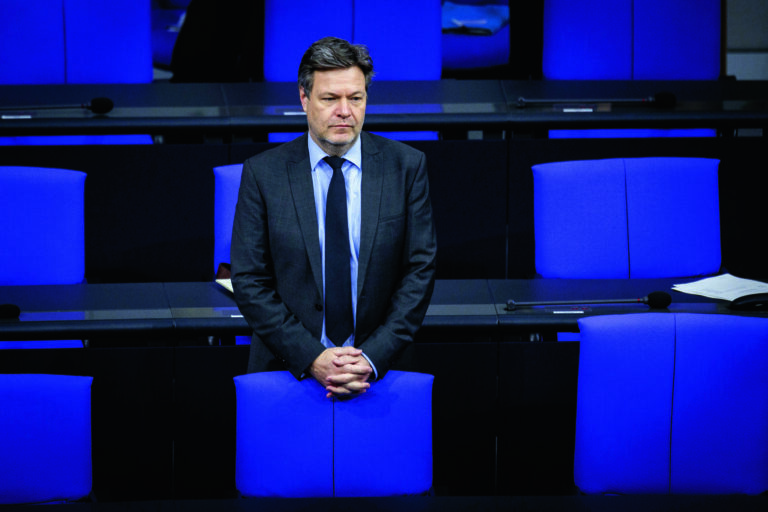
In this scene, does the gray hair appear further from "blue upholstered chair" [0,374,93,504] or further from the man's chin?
"blue upholstered chair" [0,374,93,504]

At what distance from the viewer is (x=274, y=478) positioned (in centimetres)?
166

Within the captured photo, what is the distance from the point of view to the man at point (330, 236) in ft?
5.82

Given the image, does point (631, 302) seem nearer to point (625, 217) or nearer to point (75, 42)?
point (625, 217)

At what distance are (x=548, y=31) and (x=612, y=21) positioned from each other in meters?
0.23

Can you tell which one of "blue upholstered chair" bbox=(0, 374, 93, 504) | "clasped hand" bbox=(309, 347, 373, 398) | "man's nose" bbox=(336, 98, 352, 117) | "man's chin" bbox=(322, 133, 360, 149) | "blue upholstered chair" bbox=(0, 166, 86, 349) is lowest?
"blue upholstered chair" bbox=(0, 374, 93, 504)

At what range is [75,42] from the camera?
11.2 ft

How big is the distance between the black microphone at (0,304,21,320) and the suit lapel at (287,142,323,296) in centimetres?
74

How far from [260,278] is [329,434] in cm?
34

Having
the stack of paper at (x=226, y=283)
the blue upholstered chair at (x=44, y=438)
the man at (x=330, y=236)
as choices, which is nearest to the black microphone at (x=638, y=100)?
the stack of paper at (x=226, y=283)

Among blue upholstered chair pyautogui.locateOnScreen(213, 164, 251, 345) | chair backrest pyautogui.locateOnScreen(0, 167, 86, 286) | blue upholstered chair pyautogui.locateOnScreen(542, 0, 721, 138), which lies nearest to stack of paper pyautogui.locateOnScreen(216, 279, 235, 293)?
blue upholstered chair pyautogui.locateOnScreen(213, 164, 251, 345)

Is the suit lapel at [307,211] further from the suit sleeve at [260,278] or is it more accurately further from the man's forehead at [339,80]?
the man's forehead at [339,80]

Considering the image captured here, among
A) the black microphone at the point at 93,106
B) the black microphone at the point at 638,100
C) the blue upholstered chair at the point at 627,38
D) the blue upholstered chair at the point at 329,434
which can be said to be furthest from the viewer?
the blue upholstered chair at the point at 627,38

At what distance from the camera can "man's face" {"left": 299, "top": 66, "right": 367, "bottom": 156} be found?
1.76 meters

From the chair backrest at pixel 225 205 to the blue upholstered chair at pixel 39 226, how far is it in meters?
0.37
